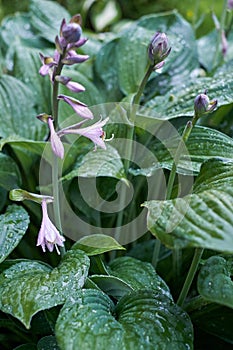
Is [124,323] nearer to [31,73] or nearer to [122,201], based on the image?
[122,201]

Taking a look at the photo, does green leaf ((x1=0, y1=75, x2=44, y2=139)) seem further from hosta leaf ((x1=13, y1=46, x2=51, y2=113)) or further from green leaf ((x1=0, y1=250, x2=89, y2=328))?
green leaf ((x1=0, y1=250, x2=89, y2=328))

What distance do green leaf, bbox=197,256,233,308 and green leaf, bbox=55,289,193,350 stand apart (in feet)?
0.21

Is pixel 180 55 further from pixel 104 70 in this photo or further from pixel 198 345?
pixel 198 345

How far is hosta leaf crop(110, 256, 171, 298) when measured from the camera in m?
0.79

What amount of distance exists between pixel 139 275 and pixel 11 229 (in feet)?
0.70

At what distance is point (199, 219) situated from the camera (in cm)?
58

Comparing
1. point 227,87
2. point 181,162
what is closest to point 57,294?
point 181,162

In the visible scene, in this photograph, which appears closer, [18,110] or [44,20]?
[18,110]

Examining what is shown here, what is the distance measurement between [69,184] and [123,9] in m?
1.79

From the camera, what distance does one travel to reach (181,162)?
2.66 feet

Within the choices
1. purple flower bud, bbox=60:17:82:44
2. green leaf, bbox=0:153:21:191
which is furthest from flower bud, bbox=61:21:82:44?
green leaf, bbox=0:153:21:191

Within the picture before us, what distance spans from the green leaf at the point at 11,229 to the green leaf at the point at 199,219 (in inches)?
8.6

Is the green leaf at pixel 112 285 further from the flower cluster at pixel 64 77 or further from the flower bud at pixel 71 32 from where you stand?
the flower bud at pixel 71 32

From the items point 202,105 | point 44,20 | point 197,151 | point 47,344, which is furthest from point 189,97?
point 44,20
